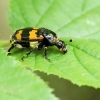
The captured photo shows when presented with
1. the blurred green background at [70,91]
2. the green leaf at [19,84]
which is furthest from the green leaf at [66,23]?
the blurred green background at [70,91]

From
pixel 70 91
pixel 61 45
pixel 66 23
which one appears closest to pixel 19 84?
pixel 61 45

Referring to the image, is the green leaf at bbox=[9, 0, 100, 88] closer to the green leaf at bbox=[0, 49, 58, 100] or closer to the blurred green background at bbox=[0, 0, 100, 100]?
the green leaf at bbox=[0, 49, 58, 100]

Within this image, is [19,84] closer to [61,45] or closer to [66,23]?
[61,45]

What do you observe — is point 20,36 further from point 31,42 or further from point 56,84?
point 56,84

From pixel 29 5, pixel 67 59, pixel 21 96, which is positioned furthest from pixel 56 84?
pixel 21 96

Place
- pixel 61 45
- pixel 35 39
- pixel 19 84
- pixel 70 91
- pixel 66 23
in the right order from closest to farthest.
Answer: pixel 19 84
pixel 61 45
pixel 35 39
pixel 66 23
pixel 70 91

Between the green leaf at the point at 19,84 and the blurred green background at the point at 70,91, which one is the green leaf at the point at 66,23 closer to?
the green leaf at the point at 19,84
